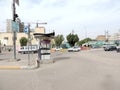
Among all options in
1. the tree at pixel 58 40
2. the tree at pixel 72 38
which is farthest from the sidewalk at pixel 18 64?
the tree at pixel 58 40

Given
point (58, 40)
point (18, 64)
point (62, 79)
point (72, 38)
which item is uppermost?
point (72, 38)

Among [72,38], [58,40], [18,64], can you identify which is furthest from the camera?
[58,40]

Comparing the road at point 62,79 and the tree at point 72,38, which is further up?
the tree at point 72,38

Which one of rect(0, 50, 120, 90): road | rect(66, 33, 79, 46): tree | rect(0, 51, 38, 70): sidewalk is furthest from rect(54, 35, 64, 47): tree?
rect(0, 50, 120, 90): road

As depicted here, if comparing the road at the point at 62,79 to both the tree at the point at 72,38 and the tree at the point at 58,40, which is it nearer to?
the tree at the point at 72,38

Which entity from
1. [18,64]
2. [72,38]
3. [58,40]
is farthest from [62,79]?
[58,40]

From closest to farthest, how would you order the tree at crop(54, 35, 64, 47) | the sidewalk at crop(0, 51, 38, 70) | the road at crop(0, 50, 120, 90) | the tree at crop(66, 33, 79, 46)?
1. the road at crop(0, 50, 120, 90)
2. the sidewalk at crop(0, 51, 38, 70)
3. the tree at crop(66, 33, 79, 46)
4. the tree at crop(54, 35, 64, 47)

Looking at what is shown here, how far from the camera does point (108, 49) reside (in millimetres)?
67188

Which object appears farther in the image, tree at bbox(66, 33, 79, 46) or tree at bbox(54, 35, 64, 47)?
tree at bbox(54, 35, 64, 47)

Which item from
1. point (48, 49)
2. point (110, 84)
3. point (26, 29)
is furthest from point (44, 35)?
point (110, 84)

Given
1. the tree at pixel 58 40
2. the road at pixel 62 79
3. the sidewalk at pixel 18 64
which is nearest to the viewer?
the road at pixel 62 79

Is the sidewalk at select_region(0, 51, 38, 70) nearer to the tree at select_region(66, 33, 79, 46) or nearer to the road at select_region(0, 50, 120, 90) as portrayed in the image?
the road at select_region(0, 50, 120, 90)

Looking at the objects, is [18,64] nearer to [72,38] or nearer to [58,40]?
[72,38]

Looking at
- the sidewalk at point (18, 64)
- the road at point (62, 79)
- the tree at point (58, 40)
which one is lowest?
the road at point (62, 79)
